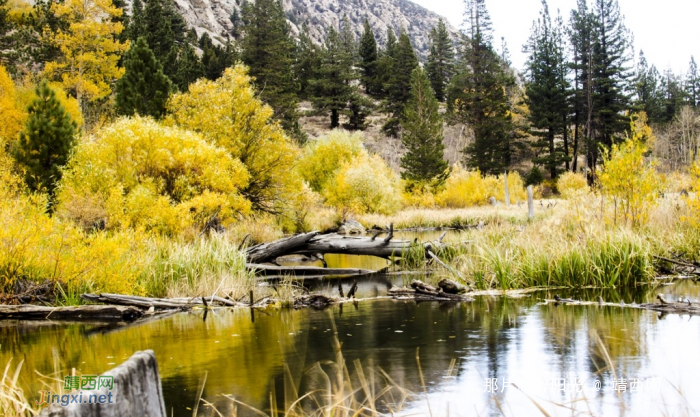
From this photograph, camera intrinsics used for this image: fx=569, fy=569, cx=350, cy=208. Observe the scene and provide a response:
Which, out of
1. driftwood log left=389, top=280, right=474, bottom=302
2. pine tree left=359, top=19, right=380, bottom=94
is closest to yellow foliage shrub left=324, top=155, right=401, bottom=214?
driftwood log left=389, top=280, right=474, bottom=302

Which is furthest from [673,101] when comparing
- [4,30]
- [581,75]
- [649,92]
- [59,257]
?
[59,257]

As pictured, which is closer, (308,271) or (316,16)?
(308,271)

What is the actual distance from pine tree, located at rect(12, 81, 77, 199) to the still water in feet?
55.6

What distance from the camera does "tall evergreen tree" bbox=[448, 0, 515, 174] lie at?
56812mm

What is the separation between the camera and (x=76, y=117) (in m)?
35.3

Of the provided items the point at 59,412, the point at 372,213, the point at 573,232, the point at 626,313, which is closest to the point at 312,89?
the point at 372,213

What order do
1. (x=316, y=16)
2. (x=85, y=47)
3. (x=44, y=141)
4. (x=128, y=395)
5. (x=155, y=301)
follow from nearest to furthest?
(x=128, y=395)
(x=155, y=301)
(x=44, y=141)
(x=85, y=47)
(x=316, y=16)

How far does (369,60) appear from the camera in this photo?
81.9 metres

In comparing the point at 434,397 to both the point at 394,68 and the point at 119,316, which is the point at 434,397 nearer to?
the point at 119,316

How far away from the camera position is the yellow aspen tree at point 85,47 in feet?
125

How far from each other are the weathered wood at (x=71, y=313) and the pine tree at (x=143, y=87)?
22.8 metres

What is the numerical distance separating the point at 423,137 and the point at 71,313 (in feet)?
138

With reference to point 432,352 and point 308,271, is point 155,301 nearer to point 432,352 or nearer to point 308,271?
point 432,352

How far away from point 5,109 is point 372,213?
74.0 feet
